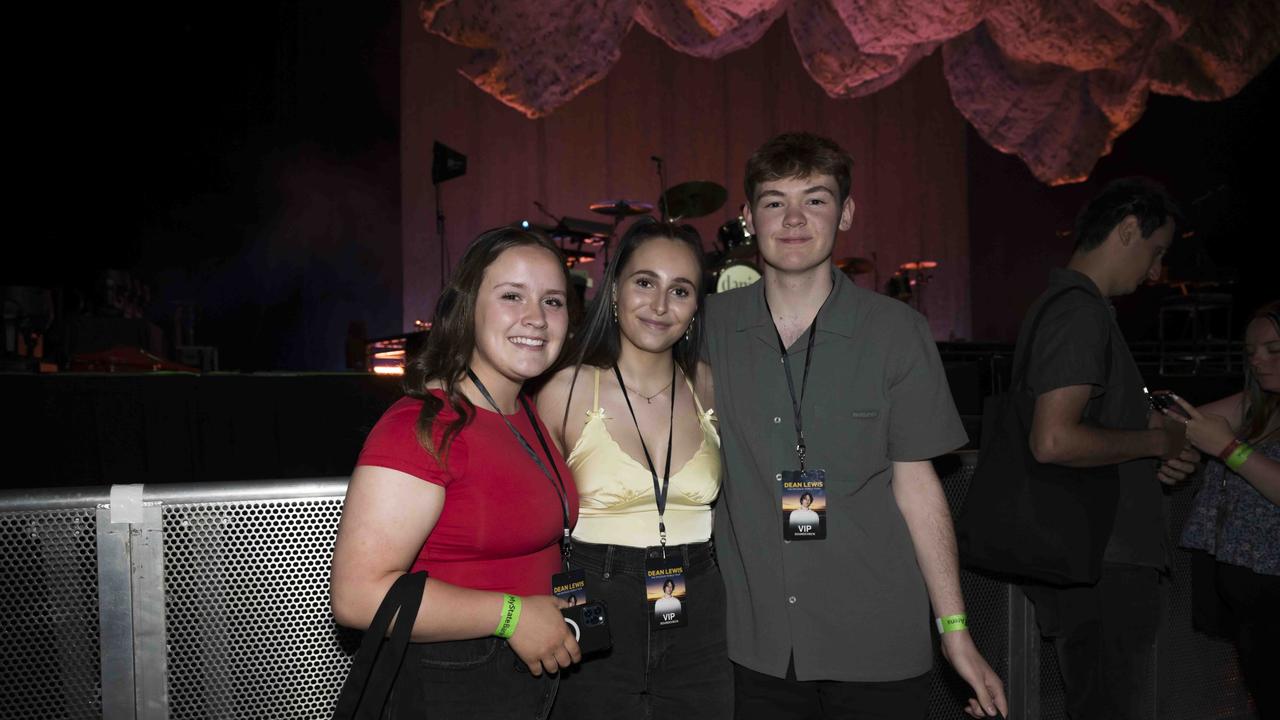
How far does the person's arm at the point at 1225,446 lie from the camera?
2.54 metres

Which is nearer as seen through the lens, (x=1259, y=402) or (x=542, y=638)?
(x=542, y=638)

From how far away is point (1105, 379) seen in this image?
233cm

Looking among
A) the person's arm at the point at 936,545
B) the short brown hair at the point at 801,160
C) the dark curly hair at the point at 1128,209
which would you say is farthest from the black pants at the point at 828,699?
the dark curly hair at the point at 1128,209

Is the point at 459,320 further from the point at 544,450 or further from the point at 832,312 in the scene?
the point at 832,312

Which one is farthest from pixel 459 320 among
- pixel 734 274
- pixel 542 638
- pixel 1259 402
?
pixel 734 274

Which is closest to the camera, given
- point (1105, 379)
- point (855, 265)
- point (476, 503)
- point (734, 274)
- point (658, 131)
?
point (476, 503)

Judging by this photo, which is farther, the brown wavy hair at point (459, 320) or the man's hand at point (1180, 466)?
the man's hand at point (1180, 466)

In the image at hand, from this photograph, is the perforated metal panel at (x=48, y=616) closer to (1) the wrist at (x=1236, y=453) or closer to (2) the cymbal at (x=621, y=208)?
(1) the wrist at (x=1236, y=453)

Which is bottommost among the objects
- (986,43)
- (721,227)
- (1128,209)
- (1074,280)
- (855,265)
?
(1074,280)

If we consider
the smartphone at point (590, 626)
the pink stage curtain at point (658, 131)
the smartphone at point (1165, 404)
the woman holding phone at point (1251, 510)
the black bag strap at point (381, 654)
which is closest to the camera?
the black bag strap at point (381, 654)

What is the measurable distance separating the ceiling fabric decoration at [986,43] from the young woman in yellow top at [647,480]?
8.33m

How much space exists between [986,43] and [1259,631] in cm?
1093

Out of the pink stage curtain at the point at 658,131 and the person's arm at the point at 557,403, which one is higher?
the pink stage curtain at the point at 658,131

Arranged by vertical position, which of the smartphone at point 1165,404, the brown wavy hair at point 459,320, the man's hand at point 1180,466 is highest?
the brown wavy hair at point 459,320
